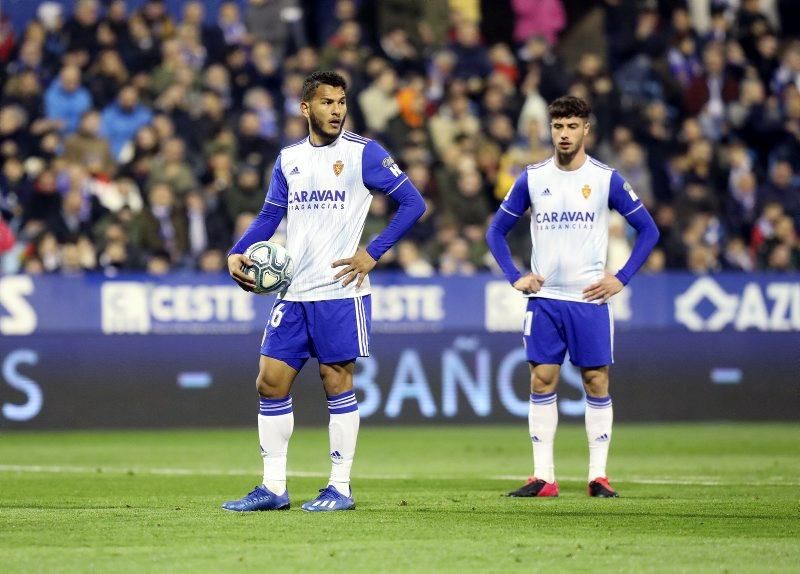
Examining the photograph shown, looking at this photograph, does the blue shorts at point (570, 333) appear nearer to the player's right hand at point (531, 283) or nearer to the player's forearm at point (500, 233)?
the player's right hand at point (531, 283)

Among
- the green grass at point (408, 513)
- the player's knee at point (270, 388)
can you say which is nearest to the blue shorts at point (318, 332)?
the player's knee at point (270, 388)

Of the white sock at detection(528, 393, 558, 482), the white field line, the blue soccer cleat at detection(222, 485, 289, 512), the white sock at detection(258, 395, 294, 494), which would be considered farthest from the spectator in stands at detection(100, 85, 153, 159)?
the blue soccer cleat at detection(222, 485, 289, 512)

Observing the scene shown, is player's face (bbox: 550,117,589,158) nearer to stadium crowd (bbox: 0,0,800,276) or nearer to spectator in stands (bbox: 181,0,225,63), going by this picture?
stadium crowd (bbox: 0,0,800,276)

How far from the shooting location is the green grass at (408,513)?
22.4 feet

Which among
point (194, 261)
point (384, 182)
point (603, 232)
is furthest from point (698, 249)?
point (384, 182)

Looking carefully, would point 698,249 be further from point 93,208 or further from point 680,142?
point 93,208

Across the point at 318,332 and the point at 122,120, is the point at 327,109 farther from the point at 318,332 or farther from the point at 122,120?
the point at 122,120

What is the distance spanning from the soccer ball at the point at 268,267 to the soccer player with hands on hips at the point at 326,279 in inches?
2.2

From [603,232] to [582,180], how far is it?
1.24ft

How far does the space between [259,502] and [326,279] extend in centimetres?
127

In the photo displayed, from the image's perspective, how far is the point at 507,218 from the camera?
34.6 ft

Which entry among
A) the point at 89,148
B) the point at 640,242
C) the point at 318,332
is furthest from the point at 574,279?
the point at 89,148

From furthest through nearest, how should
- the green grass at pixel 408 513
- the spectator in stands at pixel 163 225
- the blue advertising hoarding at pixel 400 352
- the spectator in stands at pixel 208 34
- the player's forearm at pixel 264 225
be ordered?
1. the spectator in stands at pixel 208 34
2. the spectator in stands at pixel 163 225
3. the blue advertising hoarding at pixel 400 352
4. the player's forearm at pixel 264 225
5. the green grass at pixel 408 513

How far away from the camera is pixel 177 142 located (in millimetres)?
18438
